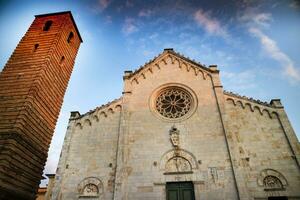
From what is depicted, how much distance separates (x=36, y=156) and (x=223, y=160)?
38.4 feet

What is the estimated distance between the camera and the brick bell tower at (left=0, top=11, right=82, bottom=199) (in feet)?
38.9

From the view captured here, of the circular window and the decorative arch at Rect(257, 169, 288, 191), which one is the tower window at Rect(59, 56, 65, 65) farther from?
the decorative arch at Rect(257, 169, 288, 191)

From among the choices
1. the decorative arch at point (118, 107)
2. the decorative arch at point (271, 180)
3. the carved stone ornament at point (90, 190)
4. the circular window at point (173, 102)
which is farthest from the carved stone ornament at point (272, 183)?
the decorative arch at point (118, 107)

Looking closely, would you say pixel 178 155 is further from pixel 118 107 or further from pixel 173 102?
pixel 118 107

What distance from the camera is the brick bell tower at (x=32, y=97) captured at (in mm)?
11867

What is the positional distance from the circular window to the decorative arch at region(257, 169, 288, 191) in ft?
18.7

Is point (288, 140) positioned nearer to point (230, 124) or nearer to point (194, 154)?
point (230, 124)

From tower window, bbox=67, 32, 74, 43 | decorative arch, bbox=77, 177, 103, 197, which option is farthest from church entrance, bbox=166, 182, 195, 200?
tower window, bbox=67, 32, 74, 43

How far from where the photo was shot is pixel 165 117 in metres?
15.3

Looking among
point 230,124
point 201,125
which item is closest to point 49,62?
point 201,125

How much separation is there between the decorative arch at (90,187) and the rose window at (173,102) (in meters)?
6.20

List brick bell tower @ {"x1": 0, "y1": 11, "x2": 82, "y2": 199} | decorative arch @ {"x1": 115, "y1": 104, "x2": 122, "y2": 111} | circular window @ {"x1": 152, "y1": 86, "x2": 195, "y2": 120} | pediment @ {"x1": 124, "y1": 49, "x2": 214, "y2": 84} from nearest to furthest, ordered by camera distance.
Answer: brick bell tower @ {"x1": 0, "y1": 11, "x2": 82, "y2": 199}, circular window @ {"x1": 152, "y1": 86, "x2": 195, "y2": 120}, decorative arch @ {"x1": 115, "y1": 104, "x2": 122, "y2": 111}, pediment @ {"x1": 124, "y1": 49, "x2": 214, "y2": 84}

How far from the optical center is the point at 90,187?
43.4ft

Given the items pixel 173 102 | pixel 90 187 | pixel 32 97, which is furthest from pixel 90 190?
pixel 173 102
